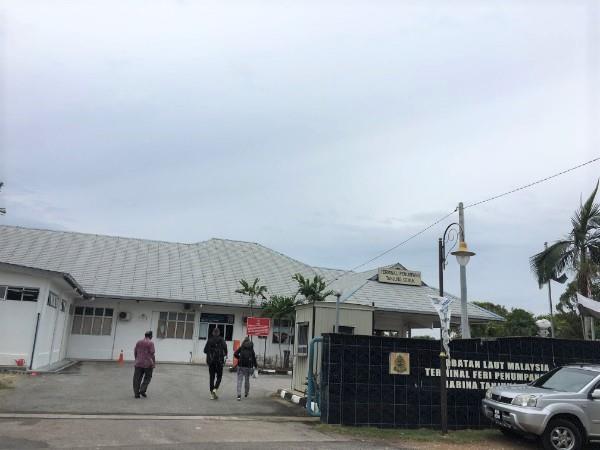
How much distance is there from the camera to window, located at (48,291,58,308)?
19.3 m

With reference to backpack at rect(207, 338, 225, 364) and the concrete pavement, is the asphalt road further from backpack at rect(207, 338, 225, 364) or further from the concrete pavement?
backpack at rect(207, 338, 225, 364)

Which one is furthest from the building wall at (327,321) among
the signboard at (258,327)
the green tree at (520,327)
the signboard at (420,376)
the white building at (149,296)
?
the green tree at (520,327)

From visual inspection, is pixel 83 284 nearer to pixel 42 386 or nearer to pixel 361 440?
pixel 42 386

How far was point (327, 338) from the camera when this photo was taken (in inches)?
424

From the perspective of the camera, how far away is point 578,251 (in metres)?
22.2

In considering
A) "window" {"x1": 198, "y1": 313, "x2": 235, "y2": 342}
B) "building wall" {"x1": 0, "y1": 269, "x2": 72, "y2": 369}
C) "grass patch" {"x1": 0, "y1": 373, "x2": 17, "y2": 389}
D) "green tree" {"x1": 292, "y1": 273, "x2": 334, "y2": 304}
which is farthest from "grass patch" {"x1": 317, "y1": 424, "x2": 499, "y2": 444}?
"window" {"x1": 198, "y1": 313, "x2": 235, "y2": 342}

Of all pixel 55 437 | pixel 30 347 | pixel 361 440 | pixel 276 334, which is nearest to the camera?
pixel 55 437

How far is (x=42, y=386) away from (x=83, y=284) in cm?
1351

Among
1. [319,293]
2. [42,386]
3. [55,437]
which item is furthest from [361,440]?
[319,293]

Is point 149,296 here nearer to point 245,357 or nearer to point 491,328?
point 245,357

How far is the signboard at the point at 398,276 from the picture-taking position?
92.9 ft

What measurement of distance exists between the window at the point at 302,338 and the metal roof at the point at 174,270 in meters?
11.5

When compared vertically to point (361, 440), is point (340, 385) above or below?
above

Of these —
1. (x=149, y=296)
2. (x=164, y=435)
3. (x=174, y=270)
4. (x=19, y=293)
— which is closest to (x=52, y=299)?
(x=19, y=293)
